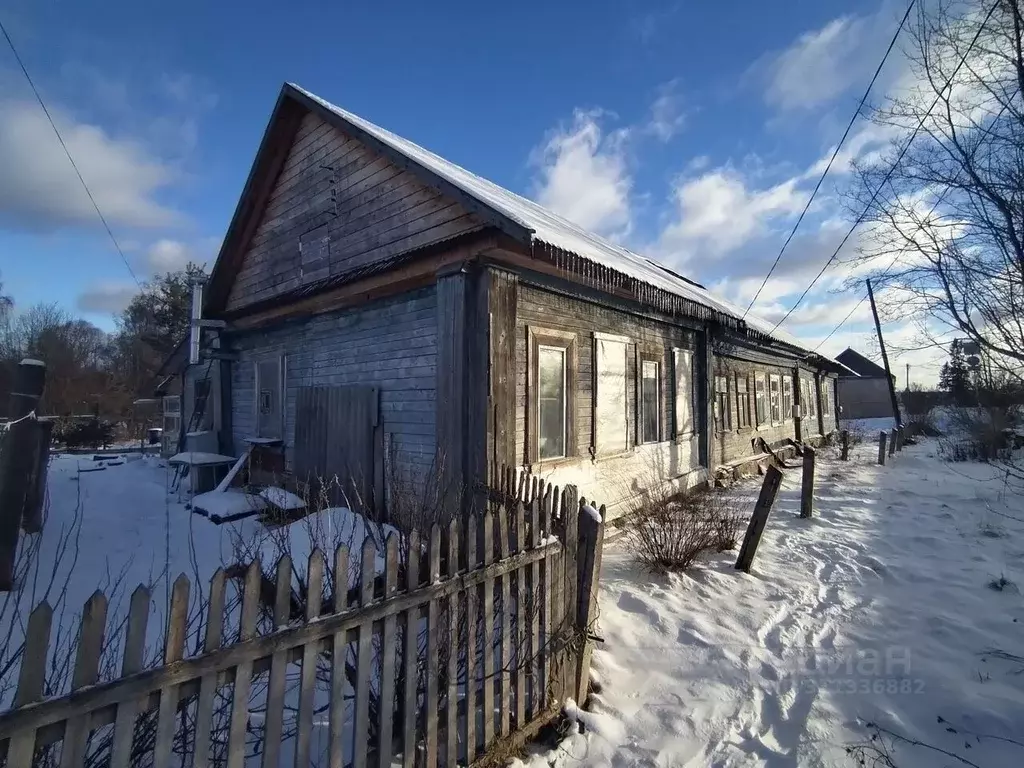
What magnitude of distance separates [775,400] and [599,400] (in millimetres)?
11471

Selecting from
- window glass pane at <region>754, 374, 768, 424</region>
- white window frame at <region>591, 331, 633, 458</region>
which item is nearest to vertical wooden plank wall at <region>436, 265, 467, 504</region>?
white window frame at <region>591, 331, 633, 458</region>

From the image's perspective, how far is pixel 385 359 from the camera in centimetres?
731

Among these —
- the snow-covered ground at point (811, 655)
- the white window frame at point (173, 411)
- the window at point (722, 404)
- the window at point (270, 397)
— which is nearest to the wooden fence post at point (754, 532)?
the snow-covered ground at point (811, 655)

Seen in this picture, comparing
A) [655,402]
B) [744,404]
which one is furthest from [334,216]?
[744,404]

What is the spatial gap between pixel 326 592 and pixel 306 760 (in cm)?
135

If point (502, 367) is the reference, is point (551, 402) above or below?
below

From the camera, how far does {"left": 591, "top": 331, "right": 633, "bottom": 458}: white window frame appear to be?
7.60 meters

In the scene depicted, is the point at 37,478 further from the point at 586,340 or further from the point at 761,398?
the point at 761,398

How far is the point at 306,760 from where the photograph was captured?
2057 millimetres

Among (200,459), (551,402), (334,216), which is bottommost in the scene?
(200,459)

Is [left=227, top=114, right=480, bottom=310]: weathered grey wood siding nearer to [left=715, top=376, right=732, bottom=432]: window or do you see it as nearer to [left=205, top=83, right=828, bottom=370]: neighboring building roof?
[left=205, top=83, right=828, bottom=370]: neighboring building roof

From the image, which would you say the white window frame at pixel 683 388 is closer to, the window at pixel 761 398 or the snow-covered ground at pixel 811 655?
the snow-covered ground at pixel 811 655

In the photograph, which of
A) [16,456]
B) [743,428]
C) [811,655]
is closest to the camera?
[811,655]

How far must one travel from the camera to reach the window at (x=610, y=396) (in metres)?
7.69
